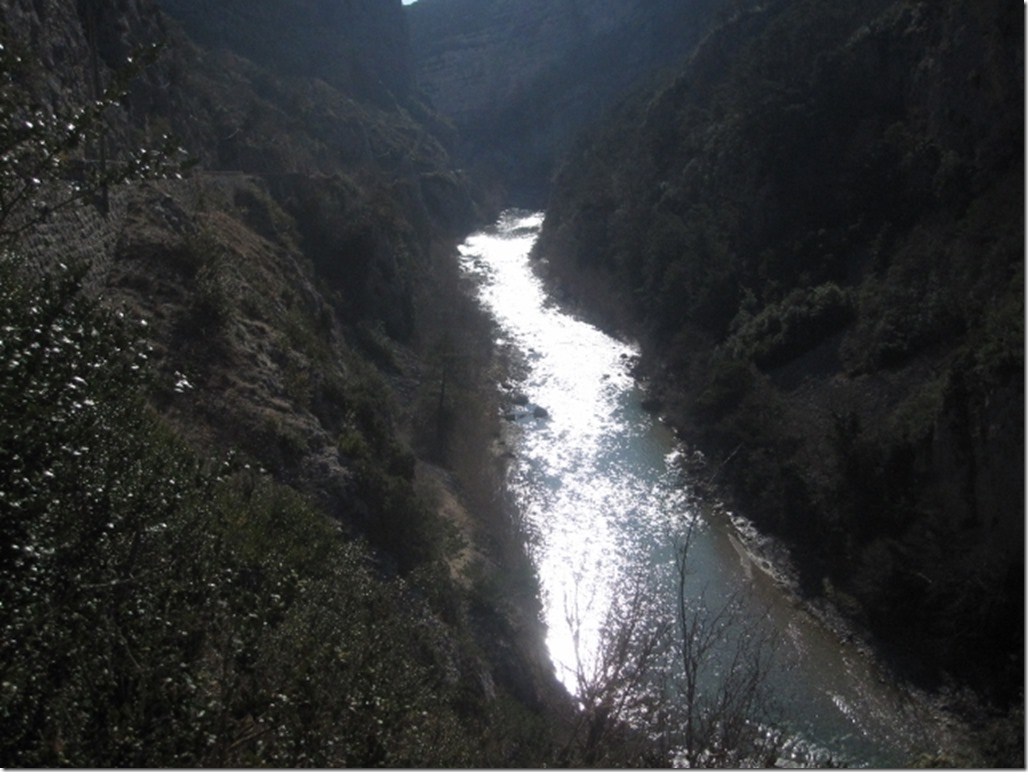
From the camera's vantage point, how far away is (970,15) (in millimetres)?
36906

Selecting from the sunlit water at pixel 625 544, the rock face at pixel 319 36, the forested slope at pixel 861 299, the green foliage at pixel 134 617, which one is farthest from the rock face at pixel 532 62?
the green foliage at pixel 134 617

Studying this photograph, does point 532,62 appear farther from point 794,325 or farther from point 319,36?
point 794,325

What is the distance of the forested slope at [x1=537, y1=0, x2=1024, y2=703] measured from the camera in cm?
2461

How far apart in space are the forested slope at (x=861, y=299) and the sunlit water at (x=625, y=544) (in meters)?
1.59

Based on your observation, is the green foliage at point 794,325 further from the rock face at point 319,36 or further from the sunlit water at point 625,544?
the rock face at point 319,36

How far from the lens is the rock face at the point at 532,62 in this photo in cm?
12269

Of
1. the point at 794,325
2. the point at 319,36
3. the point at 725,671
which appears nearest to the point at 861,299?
the point at 794,325

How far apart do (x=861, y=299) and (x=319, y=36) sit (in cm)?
7984

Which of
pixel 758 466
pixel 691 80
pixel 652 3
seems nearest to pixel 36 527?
pixel 758 466

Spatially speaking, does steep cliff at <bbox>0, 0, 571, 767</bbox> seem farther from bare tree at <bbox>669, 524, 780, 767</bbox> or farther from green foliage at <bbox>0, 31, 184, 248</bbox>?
bare tree at <bbox>669, 524, 780, 767</bbox>

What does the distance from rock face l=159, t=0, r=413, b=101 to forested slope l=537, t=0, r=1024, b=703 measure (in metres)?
42.4

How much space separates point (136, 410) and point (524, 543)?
753 inches

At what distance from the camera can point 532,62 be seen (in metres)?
149

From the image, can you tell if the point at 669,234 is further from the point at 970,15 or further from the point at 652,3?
the point at 652,3
